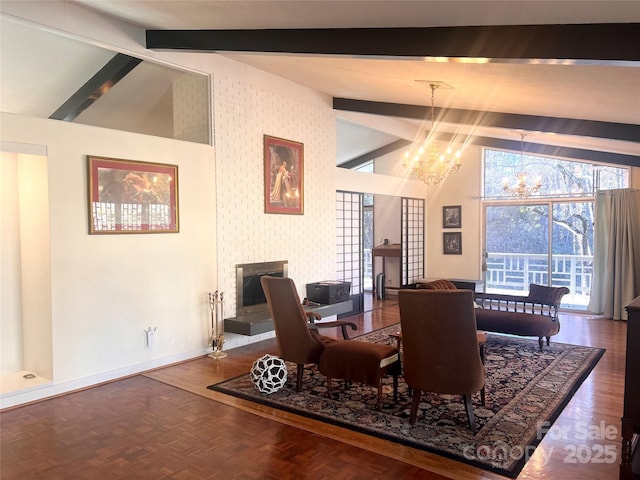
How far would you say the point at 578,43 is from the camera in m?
2.81

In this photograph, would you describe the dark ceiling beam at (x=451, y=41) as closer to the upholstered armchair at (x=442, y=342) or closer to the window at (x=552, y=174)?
the upholstered armchair at (x=442, y=342)

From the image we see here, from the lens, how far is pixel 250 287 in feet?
19.7

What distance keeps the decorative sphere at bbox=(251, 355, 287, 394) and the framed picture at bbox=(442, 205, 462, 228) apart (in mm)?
6968

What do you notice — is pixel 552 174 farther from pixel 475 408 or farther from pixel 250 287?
pixel 475 408

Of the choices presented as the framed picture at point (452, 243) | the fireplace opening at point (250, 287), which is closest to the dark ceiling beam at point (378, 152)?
the framed picture at point (452, 243)

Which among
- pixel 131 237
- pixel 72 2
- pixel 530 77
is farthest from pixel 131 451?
pixel 530 77

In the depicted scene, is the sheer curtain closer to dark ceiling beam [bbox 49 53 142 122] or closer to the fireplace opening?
the fireplace opening

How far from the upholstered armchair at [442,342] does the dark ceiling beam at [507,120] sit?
347 cm

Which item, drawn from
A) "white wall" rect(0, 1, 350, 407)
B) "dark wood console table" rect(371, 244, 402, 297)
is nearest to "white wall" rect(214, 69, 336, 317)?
"white wall" rect(0, 1, 350, 407)

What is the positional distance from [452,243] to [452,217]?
1.92 ft

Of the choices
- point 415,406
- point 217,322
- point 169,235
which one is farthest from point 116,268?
point 415,406

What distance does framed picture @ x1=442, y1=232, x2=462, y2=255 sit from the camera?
9969 mm

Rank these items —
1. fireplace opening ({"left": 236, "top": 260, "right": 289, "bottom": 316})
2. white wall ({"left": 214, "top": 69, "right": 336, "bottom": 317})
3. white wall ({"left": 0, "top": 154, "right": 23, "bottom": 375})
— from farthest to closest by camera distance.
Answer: fireplace opening ({"left": 236, "top": 260, "right": 289, "bottom": 316}) < white wall ({"left": 214, "top": 69, "right": 336, "bottom": 317}) < white wall ({"left": 0, "top": 154, "right": 23, "bottom": 375})

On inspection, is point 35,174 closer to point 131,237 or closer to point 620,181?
point 131,237
